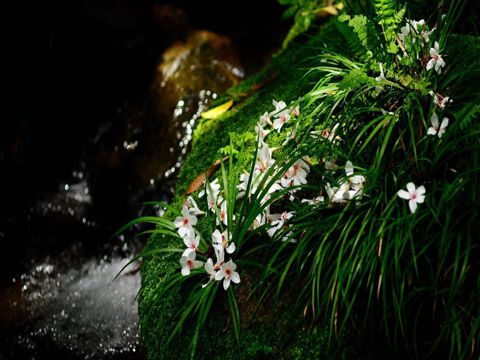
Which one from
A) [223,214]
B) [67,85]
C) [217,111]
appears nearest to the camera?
[223,214]

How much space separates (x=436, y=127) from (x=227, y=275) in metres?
1.20

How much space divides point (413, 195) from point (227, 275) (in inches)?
36.1

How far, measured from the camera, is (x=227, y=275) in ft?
6.85

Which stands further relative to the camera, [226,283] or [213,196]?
[213,196]

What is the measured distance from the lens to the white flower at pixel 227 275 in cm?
207

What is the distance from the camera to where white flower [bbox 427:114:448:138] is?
199cm

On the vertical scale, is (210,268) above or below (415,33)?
below

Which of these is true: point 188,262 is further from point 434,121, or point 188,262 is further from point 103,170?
point 103,170

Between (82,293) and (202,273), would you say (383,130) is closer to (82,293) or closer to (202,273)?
(202,273)

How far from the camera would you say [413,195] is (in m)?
1.83

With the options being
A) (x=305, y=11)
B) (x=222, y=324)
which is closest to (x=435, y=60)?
(x=222, y=324)

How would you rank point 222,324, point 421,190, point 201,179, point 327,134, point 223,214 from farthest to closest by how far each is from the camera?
point 201,179 → point 327,134 → point 223,214 → point 222,324 → point 421,190

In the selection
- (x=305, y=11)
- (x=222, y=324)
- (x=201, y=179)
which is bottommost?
(x=222, y=324)

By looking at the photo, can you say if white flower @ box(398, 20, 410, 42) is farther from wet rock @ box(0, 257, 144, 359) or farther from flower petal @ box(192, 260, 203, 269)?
wet rock @ box(0, 257, 144, 359)
